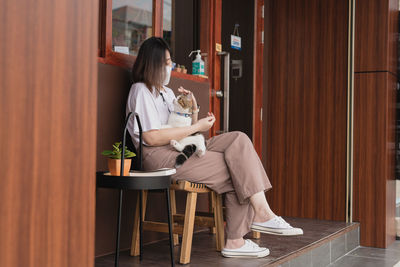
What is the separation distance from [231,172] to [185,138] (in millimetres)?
302

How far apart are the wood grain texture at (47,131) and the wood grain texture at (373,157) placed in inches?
131

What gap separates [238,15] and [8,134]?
3.28 metres

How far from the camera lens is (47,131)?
0.95 m

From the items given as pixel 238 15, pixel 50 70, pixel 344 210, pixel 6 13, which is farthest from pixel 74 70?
pixel 344 210

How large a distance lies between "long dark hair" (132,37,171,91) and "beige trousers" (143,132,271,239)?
366mm

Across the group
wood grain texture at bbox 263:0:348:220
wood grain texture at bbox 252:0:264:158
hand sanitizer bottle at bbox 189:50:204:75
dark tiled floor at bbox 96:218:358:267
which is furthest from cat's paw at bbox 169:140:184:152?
wood grain texture at bbox 263:0:348:220

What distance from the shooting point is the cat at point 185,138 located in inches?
98.3

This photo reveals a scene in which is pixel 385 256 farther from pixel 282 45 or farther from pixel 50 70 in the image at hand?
pixel 50 70

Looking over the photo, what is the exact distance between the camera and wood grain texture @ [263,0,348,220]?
411cm

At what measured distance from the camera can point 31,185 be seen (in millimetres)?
915

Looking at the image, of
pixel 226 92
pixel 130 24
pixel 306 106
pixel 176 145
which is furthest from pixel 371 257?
pixel 130 24

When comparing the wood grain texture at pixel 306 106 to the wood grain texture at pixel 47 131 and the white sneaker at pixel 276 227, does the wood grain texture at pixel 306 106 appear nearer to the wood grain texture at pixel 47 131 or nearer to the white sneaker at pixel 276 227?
the white sneaker at pixel 276 227

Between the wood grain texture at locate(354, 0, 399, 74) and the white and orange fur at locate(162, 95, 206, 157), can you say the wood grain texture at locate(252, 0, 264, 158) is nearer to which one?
the wood grain texture at locate(354, 0, 399, 74)

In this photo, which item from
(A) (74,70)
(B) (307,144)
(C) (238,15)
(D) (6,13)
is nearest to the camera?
(D) (6,13)
